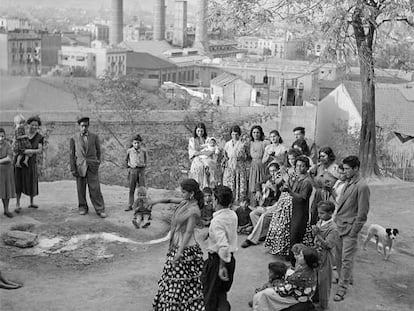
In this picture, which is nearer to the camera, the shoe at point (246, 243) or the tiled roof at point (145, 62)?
the shoe at point (246, 243)

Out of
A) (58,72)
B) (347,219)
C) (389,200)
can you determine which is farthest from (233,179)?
(58,72)

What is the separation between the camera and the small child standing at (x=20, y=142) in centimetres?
884

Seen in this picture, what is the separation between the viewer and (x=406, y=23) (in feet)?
46.7

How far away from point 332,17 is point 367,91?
2217 mm

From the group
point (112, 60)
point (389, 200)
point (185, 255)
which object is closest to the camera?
point (185, 255)

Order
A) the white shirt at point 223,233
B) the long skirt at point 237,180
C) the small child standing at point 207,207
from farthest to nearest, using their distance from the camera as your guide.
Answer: the long skirt at point 237,180, the small child standing at point 207,207, the white shirt at point 223,233

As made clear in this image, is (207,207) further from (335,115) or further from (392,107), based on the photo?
(392,107)

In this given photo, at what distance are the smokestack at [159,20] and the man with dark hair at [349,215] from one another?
11288 centimetres

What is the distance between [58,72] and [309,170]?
209 ft

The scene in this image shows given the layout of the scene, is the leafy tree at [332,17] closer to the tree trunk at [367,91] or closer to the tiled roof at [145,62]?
the tree trunk at [367,91]

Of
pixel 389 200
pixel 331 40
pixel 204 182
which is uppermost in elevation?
pixel 331 40

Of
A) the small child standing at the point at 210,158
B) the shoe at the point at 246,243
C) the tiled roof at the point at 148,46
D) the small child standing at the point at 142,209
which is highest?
the tiled roof at the point at 148,46

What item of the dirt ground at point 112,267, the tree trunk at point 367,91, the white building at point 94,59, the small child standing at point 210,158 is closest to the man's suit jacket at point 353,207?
the dirt ground at point 112,267

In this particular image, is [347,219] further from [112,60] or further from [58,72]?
[112,60]
